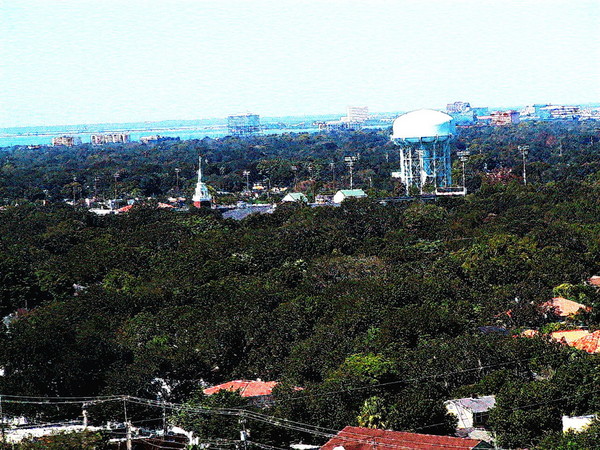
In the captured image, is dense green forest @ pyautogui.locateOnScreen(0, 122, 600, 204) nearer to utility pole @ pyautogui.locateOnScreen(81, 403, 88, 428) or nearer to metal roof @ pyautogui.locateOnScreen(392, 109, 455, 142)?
metal roof @ pyautogui.locateOnScreen(392, 109, 455, 142)

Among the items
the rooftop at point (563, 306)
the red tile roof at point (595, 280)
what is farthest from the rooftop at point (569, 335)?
the red tile roof at point (595, 280)

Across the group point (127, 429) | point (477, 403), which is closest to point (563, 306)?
point (477, 403)

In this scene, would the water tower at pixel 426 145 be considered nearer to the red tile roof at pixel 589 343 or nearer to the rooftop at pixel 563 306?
the rooftop at pixel 563 306

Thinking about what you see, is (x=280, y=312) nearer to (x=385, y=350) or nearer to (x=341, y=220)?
(x=385, y=350)

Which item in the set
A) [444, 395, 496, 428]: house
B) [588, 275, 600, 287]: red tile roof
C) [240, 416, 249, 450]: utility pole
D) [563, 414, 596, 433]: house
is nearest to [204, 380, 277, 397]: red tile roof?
[240, 416, 249, 450]: utility pole

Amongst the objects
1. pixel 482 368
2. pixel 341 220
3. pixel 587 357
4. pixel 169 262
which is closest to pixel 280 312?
pixel 482 368
